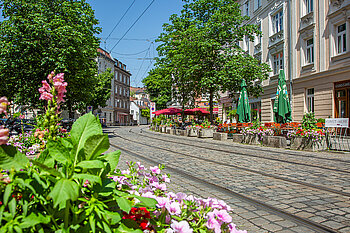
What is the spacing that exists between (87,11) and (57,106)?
1916 cm

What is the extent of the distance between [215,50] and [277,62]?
252 inches

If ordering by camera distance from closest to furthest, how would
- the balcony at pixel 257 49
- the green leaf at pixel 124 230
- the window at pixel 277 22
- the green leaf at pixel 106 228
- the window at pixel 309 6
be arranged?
the green leaf at pixel 106 228, the green leaf at pixel 124 230, the window at pixel 309 6, the window at pixel 277 22, the balcony at pixel 257 49

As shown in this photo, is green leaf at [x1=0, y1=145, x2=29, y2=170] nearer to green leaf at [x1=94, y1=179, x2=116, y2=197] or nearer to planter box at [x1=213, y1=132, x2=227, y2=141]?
green leaf at [x1=94, y1=179, x2=116, y2=197]

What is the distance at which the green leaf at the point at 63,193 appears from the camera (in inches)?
37.6

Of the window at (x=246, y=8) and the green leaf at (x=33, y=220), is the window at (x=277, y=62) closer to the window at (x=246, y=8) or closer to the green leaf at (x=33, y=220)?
the window at (x=246, y=8)

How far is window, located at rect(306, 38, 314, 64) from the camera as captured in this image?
18547 mm

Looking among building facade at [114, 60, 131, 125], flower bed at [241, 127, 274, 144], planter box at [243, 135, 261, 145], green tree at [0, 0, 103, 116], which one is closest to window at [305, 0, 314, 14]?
flower bed at [241, 127, 274, 144]

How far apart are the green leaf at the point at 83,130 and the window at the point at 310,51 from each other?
66.8 ft

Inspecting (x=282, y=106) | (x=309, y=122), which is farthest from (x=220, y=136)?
(x=309, y=122)

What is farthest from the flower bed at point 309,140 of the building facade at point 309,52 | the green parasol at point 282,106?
the building facade at point 309,52

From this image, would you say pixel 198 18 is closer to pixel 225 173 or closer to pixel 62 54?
pixel 62 54

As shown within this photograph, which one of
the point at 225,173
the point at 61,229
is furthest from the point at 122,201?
the point at 225,173

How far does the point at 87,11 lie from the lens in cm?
1844

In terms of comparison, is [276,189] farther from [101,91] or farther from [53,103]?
[101,91]
